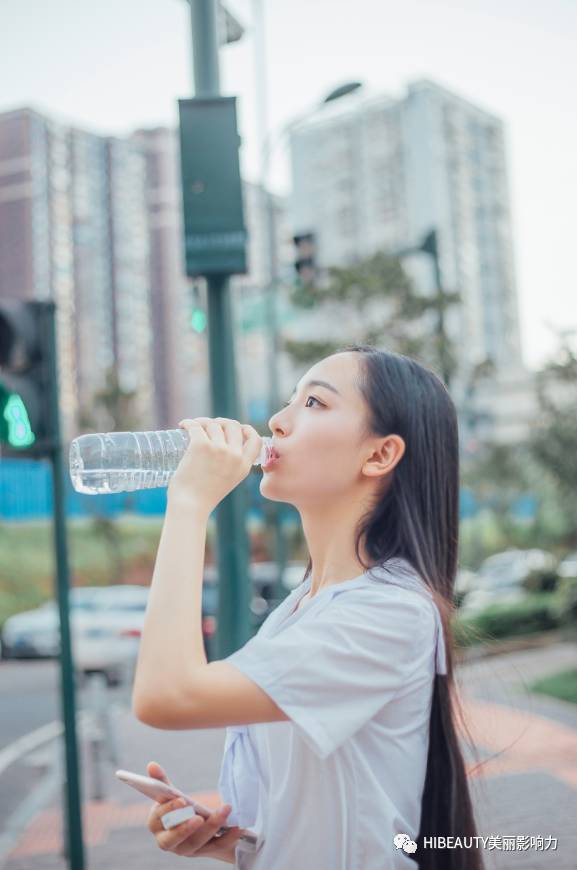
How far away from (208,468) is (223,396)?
316 centimetres

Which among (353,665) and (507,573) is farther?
(507,573)

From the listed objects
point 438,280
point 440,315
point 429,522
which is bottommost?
point 429,522

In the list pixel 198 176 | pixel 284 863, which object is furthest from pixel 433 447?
pixel 198 176

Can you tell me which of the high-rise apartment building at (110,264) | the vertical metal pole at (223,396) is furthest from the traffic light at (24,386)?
the high-rise apartment building at (110,264)

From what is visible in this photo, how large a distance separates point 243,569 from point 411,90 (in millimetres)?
42875

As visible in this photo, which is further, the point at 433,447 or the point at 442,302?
the point at 442,302

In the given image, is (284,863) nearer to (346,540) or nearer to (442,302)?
(346,540)

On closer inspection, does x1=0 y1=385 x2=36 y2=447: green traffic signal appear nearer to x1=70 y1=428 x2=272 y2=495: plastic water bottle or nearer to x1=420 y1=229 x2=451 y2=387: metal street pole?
x1=70 y1=428 x2=272 y2=495: plastic water bottle

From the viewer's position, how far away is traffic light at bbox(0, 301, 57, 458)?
4273 millimetres

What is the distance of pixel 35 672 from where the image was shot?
16516 millimetres

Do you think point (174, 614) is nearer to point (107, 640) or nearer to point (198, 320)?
point (198, 320)

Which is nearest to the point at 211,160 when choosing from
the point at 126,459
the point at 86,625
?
the point at 126,459

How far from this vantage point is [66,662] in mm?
4492

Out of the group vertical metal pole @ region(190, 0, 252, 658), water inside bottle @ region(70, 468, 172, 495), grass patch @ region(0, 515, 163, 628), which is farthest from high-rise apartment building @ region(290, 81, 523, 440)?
water inside bottle @ region(70, 468, 172, 495)
